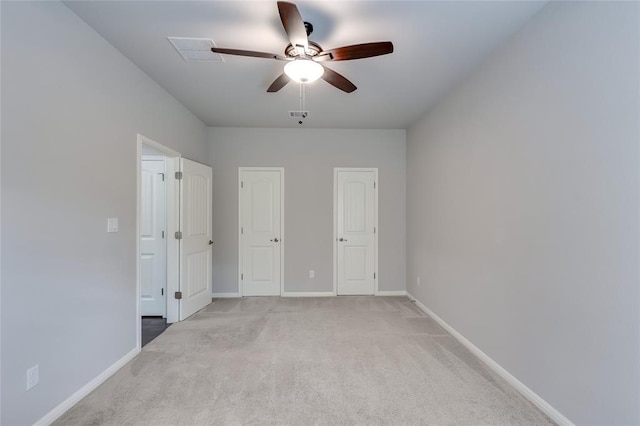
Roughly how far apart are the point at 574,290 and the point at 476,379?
3.60 ft

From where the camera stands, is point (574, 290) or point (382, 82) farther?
point (382, 82)

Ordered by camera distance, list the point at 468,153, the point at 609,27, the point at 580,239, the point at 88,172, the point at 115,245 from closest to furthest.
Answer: the point at 609,27 < the point at 580,239 < the point at 88,172 < the point at 115,245 < the point at 468,153

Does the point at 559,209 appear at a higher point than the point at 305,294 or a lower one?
higher

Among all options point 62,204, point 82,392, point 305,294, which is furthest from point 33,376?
point 305,294

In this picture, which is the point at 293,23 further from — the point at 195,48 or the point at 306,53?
the point at 195,48

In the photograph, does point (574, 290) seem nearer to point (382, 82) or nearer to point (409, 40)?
point (409, 40)

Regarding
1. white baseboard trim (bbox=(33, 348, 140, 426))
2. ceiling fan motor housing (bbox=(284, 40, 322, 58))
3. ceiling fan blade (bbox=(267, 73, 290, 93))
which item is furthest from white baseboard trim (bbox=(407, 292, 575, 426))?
white baseboard trim (bbox=(33, 348, 140, 426))

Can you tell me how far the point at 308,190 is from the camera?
4797 millimetres

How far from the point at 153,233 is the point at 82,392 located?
200 cm

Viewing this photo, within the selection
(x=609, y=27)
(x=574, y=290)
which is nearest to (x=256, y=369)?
(x=574, y=290)

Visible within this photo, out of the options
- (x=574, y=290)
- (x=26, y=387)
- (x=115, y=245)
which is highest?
(x=115, y=245)

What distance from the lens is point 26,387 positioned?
170 cm

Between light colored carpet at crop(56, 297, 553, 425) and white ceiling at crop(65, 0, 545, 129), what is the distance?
2.72m

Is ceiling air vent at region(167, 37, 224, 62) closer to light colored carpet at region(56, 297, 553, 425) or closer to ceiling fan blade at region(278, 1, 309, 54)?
ceiling fan blade at region(278, 1, 309, 54)
